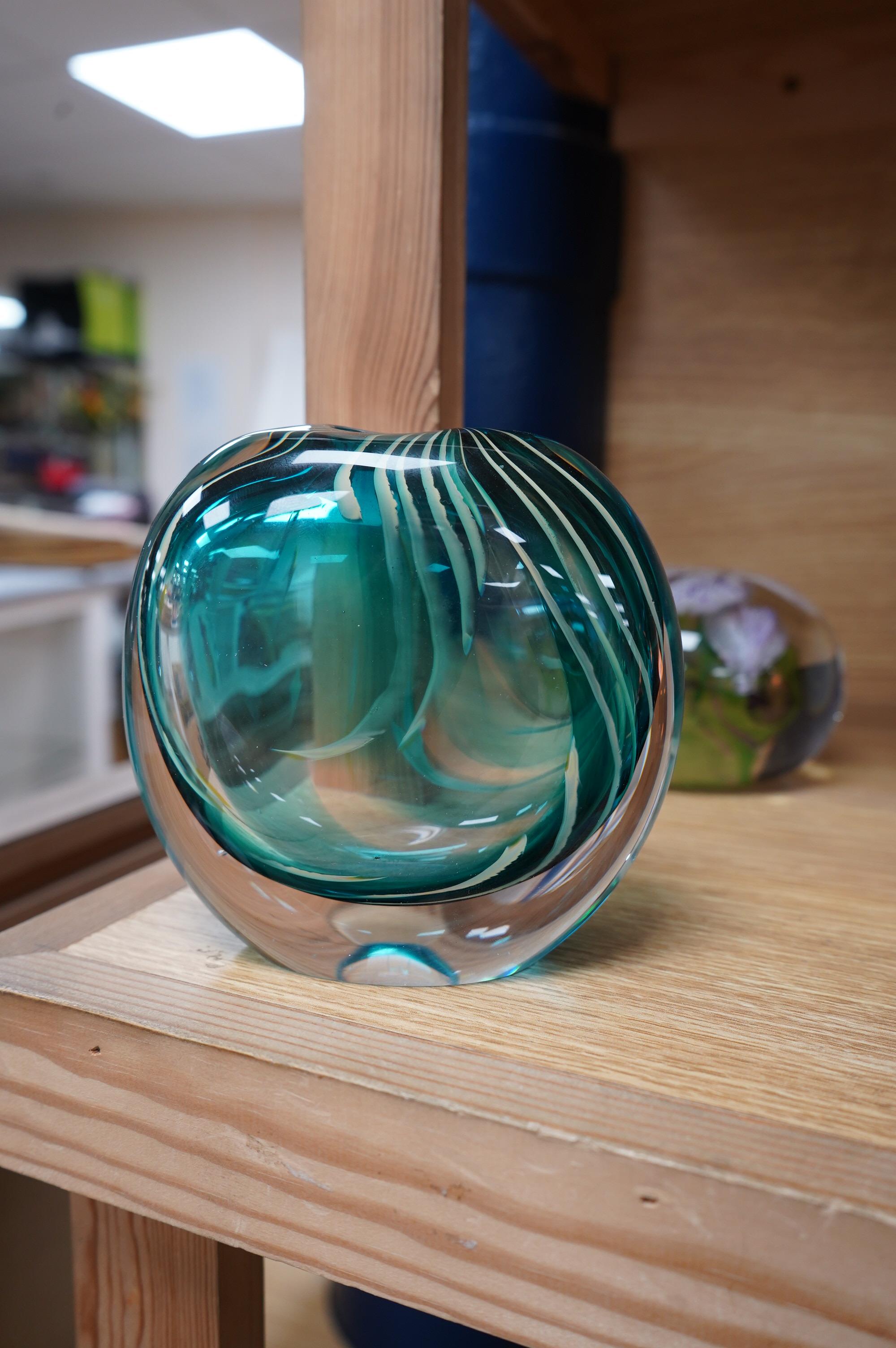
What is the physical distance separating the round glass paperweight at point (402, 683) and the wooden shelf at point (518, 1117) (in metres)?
0.03

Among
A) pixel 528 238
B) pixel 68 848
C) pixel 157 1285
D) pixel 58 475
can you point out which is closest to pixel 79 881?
pixel 68 848

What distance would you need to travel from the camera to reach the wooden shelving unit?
227 mm

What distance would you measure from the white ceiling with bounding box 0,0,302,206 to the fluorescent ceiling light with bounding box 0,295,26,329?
2149 millimetres

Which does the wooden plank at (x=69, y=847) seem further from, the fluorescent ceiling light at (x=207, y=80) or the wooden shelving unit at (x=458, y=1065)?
the fluorescent ceiling light at (x=207, y=80)

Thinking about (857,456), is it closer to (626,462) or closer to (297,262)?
(626,462)

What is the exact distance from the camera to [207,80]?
0.72 metres

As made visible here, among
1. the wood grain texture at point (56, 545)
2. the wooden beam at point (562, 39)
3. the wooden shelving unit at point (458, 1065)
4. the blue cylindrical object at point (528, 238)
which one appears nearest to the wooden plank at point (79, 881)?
the wooden shelving unit at point (458, 1065)

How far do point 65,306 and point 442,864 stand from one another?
4885 mm

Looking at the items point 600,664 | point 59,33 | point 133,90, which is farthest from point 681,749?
point 133,90

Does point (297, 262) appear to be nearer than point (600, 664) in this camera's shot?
No

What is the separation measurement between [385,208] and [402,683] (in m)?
0.22

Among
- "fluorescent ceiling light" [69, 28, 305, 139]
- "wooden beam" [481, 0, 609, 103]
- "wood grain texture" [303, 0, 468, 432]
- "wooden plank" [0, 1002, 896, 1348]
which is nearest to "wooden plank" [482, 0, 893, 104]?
"wooden beam" [481, 0, 609, 103]

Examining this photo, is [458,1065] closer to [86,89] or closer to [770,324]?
[770,324]

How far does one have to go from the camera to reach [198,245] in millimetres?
4406
